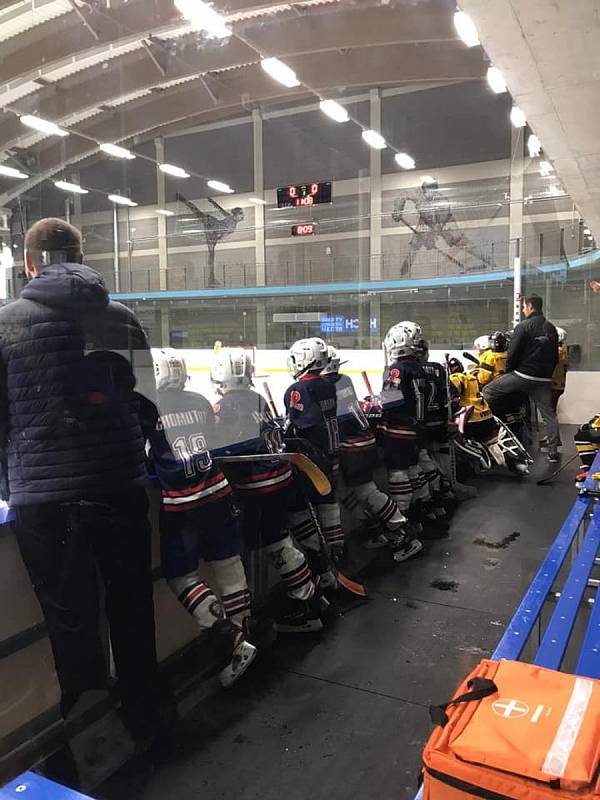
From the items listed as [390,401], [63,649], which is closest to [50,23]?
[390,401]

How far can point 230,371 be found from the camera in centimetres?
247

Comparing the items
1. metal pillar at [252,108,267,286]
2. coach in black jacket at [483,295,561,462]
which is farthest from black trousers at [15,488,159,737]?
metal pillar at [252,108,267,286]

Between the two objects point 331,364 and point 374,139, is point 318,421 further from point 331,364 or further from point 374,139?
point 374,139

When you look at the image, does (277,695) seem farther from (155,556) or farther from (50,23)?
(50,23)

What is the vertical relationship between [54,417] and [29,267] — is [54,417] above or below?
below

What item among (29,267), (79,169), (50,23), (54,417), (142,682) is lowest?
(142,682)

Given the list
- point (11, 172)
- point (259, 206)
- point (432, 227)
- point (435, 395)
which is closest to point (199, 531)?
point (435, 395)

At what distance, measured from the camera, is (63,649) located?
Answer: 159 centimetres

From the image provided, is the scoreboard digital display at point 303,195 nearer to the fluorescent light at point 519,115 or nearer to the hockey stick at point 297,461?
the fluorescent light at point 519,115

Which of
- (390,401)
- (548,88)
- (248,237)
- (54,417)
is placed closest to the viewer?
(54,417)

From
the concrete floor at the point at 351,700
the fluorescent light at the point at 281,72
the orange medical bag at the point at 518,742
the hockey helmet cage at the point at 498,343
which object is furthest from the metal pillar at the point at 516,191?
the orange medical bag at the point at 518,742

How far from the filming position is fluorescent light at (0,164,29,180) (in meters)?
3.56

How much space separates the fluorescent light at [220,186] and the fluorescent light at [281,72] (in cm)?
241

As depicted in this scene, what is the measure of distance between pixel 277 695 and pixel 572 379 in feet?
21.2
